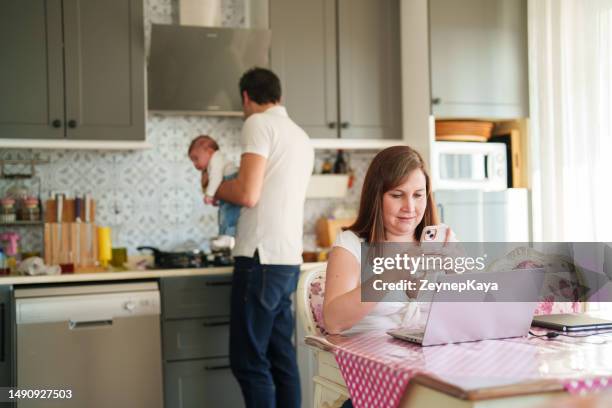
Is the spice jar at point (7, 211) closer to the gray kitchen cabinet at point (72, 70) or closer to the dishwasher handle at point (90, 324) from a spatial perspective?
the gray kitchen cabinet at point (72, 70)

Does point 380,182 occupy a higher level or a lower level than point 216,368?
higher

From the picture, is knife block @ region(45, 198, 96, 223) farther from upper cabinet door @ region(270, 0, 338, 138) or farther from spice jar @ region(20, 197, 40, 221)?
upper cabinet door @ region(270, 0, 338, 138)

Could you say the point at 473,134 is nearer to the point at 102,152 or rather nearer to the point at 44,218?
the point at 102,152

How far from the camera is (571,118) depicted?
3.42 m

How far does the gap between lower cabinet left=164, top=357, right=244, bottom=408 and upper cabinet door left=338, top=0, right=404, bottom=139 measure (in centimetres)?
143

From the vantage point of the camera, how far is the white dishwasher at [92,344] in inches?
120

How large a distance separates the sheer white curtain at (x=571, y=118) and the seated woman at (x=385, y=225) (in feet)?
4.94

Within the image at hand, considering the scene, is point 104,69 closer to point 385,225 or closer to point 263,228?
point 263,228

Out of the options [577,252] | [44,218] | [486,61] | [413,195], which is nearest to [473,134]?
[486,61]

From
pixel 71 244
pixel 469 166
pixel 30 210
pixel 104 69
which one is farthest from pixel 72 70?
pixel 469 166

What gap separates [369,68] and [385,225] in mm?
2069

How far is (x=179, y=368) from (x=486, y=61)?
228cm

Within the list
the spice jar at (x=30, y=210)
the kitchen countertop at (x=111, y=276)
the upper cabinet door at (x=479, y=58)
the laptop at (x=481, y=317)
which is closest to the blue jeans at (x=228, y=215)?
the kitchen countertop at (x=111, y=276)

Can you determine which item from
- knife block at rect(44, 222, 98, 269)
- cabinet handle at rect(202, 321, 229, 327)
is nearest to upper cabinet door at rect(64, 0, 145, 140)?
knife block at rect(44, 222, 98, 269)
